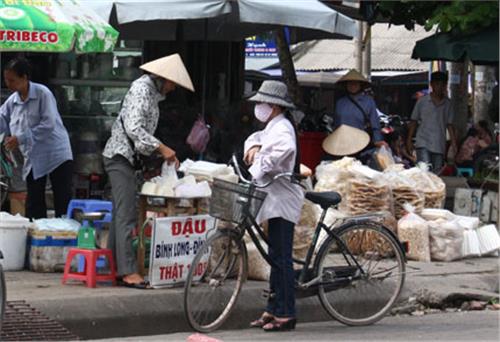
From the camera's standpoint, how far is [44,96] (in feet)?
34.0

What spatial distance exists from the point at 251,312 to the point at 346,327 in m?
0.74

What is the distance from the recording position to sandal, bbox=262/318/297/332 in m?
8.28

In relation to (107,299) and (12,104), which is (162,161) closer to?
(107,299)

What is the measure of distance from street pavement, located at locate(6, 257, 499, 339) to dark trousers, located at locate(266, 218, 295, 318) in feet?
1.89

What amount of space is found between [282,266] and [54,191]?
3215 mm

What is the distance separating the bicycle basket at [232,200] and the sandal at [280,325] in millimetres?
820

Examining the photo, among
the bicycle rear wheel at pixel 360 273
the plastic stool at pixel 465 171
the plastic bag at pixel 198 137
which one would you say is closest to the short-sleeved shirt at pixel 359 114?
the plastic bag at pixel 198 137

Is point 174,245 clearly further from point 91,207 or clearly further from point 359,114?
point 359,114

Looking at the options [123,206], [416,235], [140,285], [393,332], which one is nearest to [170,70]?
[123,206]

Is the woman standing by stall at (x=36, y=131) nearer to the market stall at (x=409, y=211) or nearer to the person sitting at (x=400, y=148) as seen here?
the market stall at (x=409, y=211)

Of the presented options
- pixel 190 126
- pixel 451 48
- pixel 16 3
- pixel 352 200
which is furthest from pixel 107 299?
pixel 451 48

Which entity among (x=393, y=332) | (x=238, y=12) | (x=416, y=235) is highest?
(x=238, y=12)

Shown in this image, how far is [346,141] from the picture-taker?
12.9m

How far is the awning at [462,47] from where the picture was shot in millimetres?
13406
